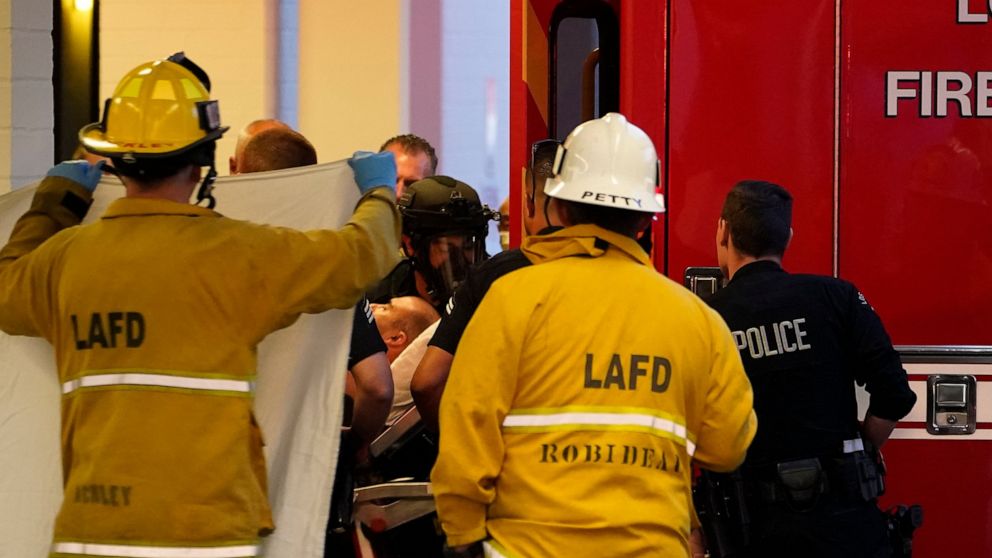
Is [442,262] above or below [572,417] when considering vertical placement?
above

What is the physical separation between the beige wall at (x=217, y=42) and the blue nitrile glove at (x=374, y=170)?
3804 millimetres

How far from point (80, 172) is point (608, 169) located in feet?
3.56

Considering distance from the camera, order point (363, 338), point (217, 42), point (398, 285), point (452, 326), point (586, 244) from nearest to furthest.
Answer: point (586, 244), point (452, 326), point (363, 338), point (398, 285), point (217, 42)

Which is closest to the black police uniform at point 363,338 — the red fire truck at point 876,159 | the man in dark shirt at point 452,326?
the man in dark shirt at point 452,326

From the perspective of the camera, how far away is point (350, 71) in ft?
21.9

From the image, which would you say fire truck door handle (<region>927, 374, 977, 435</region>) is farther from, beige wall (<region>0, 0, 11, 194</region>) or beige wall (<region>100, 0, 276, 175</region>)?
beige wall (<region>0, 0, 11, 194</region>)

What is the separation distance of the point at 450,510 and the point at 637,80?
159 cm

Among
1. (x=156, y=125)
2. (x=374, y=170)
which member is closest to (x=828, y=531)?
(x=374, y=170)

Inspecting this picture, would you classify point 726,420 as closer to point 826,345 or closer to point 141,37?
point 826,345

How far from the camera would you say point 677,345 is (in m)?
2.54

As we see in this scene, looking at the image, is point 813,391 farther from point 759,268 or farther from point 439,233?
point 439,233

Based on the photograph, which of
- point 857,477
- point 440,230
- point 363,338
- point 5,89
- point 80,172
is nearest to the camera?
point 80,172

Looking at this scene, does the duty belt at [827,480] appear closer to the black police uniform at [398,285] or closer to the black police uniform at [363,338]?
the black police uniform at [363,338]

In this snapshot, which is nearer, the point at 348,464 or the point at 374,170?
the point at 374,170
